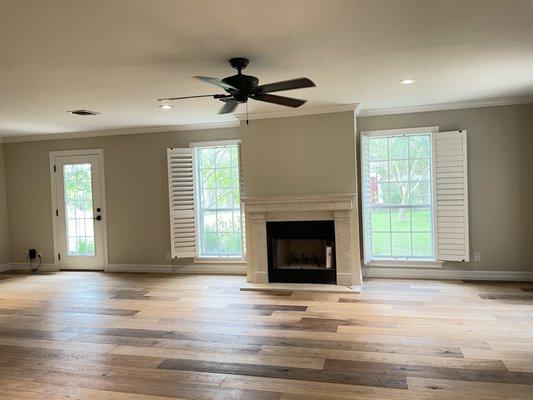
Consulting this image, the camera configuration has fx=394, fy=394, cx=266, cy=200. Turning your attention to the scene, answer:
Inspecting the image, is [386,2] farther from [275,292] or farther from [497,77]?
[275,292]

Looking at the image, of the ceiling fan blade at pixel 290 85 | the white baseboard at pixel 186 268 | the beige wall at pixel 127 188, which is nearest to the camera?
the ceiling fan blade at pixel 290 85

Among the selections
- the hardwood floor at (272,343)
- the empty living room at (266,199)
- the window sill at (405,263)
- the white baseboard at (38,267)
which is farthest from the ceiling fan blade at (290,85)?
the white baseboard at (38,267)

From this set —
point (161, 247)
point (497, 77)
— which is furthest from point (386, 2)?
point (161, 247)

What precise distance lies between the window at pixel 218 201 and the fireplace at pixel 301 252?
32.1 inches

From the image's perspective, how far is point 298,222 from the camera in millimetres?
5293

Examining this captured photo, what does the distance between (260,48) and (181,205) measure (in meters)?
3.69

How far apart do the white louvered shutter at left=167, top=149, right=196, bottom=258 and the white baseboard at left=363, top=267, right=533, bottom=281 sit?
2.72 metres

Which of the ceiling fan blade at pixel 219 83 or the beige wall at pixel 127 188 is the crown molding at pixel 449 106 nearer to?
the beige wall at pixel 127 188

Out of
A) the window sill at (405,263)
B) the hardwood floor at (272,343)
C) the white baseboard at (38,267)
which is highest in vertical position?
the window sill at (405,263)

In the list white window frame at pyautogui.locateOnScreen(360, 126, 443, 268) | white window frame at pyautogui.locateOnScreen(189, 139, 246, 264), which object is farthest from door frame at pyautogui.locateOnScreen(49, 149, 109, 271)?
white window frame at pyautogui.locateOnScreen(360, 126, 443, 268)

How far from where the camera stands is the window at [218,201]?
6.12 meters

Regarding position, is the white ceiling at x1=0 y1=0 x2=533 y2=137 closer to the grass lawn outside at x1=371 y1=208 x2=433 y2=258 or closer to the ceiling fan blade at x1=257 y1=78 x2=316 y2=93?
the ceiling fan blade at x1=257 y1=78 x2=316 y2=93

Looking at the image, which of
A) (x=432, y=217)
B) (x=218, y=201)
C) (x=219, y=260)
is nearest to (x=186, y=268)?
(x=219, y=260)

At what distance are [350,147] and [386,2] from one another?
290 centimetres
